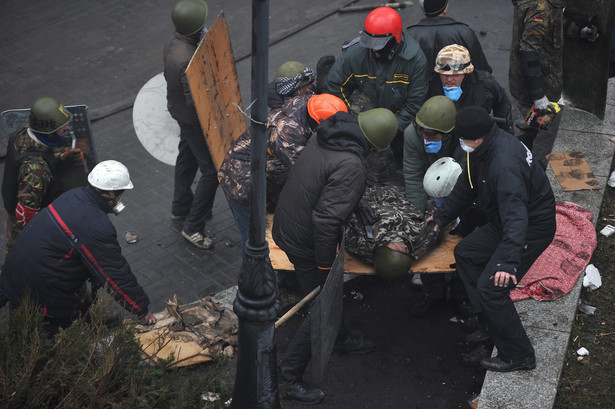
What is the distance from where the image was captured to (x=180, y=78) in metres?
7.21

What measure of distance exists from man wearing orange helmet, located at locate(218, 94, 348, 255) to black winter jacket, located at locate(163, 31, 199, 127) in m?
1.01

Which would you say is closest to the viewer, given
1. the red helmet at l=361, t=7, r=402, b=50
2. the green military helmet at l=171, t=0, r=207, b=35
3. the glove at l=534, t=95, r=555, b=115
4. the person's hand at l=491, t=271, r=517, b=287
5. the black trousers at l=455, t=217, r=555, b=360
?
the person's hand at l=491, t=271, r=517, b=287

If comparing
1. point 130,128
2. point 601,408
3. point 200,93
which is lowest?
point 130,128

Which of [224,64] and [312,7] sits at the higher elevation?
[224,64]

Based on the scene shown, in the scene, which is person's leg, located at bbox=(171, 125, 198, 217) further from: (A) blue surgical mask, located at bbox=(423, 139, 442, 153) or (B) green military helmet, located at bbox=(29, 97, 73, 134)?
(A) blue surgical mask, located at bbox=(423, 139, 442, 153)

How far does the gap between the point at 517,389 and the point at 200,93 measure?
364 centimetres

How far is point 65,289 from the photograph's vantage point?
560 cm

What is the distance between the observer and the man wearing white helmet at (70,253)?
5449mm

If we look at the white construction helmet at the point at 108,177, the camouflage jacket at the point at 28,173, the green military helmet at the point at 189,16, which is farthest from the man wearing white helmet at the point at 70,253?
the green military helmet at the point at 189,16

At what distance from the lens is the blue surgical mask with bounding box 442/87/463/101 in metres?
6.67

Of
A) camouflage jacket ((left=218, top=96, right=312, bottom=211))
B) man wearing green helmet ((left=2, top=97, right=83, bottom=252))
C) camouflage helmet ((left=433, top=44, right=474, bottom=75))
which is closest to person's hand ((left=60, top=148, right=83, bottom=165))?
man wearing green helmet ((left=2, top=97, right=83, bottom=252))

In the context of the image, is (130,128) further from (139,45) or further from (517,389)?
(517,389)

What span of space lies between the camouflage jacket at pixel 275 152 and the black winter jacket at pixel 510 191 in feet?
4.28

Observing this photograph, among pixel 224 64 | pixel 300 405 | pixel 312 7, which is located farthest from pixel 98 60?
pixel 300 405
